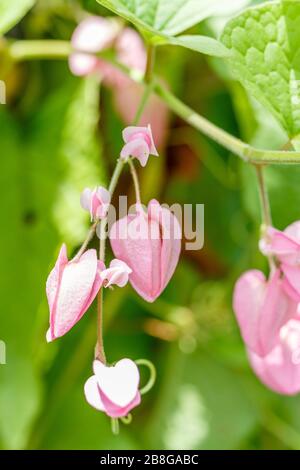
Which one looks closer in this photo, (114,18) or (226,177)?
(114,18)

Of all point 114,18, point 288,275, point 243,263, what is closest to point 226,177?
point 243,263

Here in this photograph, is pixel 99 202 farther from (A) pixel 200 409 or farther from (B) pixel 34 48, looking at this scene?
(A) pixel 200 409

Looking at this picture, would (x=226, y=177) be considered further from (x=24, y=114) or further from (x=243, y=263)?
(x=24, y=114)

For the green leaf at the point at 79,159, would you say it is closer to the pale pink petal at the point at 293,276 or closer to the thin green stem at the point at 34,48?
the thin green stem at the point at 34,48

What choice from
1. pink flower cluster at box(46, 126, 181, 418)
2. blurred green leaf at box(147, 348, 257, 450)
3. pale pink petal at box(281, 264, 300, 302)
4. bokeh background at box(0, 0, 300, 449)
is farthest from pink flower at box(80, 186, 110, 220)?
blurred green leaf at box(147, 348, 257, 450)

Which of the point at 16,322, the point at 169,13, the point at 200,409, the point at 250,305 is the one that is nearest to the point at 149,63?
the point at 169,13

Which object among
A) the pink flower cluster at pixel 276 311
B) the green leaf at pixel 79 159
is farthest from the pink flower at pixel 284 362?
the green leaf at pixel 79 159
